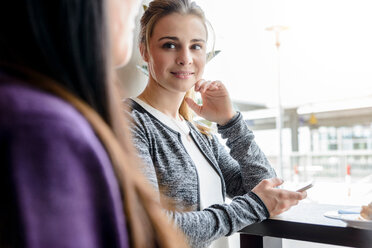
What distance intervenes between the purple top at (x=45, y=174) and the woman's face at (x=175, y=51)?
2.65 ft

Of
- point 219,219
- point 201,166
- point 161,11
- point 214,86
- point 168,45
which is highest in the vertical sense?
point 161,11

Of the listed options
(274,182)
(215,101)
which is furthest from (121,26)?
(215,101)

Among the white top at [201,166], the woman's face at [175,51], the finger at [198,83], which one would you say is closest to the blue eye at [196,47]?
the woman's face at [175,51]

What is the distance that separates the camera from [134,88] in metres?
1.44

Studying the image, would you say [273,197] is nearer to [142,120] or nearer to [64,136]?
[142,120]

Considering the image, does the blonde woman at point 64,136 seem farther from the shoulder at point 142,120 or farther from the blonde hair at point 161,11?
the blonde hair at point 161,11

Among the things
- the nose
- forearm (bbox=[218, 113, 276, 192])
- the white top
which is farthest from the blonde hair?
forearm (bbox=[218, 113, 276, 192])

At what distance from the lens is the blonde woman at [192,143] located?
2.81ft

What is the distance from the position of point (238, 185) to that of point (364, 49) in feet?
13.4

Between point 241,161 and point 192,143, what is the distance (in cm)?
17

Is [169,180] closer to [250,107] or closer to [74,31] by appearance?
[74,31]

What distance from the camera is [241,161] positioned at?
1.09 m

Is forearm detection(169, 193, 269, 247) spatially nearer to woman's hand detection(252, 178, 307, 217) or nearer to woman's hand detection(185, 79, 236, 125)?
woman's hand detection(252, 178, 307, 217)

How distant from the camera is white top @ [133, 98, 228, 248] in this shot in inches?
38.9
